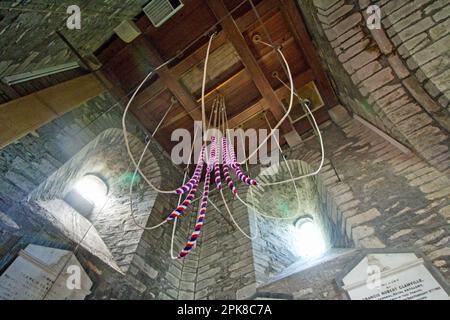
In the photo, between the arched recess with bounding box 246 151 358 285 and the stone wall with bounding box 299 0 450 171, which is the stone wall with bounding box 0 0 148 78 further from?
the arched recess with bounding box 246 151 358 285

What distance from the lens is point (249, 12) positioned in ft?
13.0

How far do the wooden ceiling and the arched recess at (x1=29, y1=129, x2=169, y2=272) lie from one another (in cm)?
76

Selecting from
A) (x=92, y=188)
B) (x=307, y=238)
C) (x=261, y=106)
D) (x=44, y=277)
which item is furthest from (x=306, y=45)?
(x=44, y=277)

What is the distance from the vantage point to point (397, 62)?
124 inches

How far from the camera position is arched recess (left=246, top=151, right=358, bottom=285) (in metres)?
3.30

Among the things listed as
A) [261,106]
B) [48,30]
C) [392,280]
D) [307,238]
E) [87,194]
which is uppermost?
[261,106]

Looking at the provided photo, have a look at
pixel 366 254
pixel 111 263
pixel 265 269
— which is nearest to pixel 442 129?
pixel 366 254

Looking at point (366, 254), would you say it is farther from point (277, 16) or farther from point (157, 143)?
point (157, 143)

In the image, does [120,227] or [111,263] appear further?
[120,227]

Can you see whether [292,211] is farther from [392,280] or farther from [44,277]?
[44,277]

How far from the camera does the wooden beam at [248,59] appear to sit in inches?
155

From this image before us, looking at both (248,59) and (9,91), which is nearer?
(9,91)

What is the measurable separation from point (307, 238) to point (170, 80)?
141 inches
